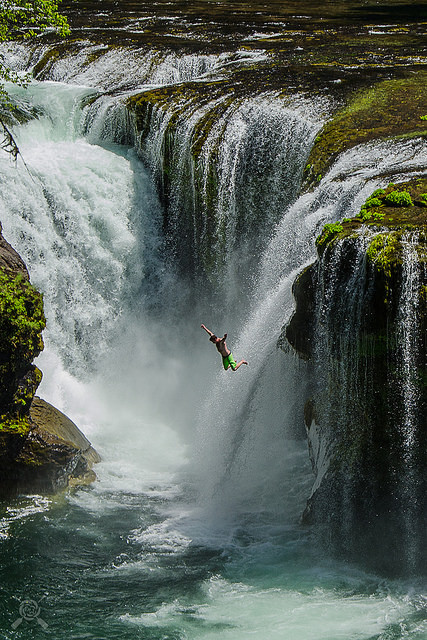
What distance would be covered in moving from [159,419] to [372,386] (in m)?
6.40

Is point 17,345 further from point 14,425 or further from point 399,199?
point 399,199

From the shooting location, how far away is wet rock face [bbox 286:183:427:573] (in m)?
9.62

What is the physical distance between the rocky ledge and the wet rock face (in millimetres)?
4415

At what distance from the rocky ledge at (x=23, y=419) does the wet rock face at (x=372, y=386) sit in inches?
174

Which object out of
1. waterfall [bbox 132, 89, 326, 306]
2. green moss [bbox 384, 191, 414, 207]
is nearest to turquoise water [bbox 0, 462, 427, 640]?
green moss [bbox 384, 191, 414, 207]

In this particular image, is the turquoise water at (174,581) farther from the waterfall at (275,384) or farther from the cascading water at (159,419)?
the waterfall at (275,384)

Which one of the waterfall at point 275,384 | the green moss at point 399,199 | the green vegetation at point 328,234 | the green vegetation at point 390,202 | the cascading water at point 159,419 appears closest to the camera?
the cascading water at point 159,419

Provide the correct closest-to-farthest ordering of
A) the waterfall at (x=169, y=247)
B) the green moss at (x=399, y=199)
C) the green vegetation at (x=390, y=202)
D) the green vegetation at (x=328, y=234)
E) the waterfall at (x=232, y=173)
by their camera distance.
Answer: the green vegetation at (x=328, y=234), the green vegetation at (x=390, y=202), the green moss at (x=399, y=199), the waterfall at (x=169, y=247), the waterfall at (x=232, y=173)

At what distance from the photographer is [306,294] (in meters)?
10.7

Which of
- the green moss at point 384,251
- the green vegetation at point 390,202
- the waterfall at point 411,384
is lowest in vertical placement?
the waterfall at point 411,384

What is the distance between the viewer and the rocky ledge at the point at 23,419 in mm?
12352

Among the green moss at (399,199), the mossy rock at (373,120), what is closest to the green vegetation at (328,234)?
the green moss at (399,199)

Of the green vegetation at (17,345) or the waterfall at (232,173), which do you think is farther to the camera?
the waterfall at (232,173)

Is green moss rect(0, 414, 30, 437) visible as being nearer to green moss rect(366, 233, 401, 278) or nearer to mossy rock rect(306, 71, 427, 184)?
green moss rect(366, 233, 401, 278)
